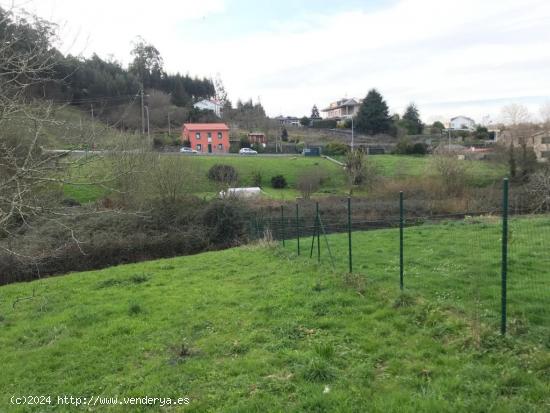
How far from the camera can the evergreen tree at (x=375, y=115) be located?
251ft

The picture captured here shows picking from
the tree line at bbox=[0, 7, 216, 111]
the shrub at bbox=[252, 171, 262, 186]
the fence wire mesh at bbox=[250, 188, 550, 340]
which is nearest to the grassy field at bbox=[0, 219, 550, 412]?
the fence wire mesh at bbox=[250, 188, 550, 340]

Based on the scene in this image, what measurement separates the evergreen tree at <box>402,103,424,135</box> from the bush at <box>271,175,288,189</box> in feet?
138

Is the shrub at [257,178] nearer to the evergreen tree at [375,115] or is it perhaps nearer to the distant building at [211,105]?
the evergreen tree at [375,115]

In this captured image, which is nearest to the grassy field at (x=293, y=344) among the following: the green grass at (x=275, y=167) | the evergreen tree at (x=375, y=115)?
the green grass at (x=275, y=167)

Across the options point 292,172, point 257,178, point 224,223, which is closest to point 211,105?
point 292,172

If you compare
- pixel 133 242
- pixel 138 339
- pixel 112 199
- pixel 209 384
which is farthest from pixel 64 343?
pixel 112 199

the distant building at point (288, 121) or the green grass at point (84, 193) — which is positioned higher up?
the distant building at point (288, 121)

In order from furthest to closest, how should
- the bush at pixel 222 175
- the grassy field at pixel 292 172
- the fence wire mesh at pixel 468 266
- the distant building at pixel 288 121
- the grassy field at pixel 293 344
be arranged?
1. the distant building at pixel 288 121
2. the grassy field at pixel 292 172
3. the bush at pixel 222 175
4. the fence wire mesh at pixel 468 266
5. the grassy field at pixel 293 344

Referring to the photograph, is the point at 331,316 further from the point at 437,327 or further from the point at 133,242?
the point at 133,242

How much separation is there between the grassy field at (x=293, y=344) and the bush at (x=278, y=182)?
34194mm

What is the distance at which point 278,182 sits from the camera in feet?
149

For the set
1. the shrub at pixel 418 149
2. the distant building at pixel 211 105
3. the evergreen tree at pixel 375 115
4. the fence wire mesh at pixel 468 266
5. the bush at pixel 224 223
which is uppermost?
the distant building at pixel 211 105

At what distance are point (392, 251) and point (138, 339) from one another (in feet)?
26.3

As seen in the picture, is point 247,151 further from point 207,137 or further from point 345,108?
point 345,108
